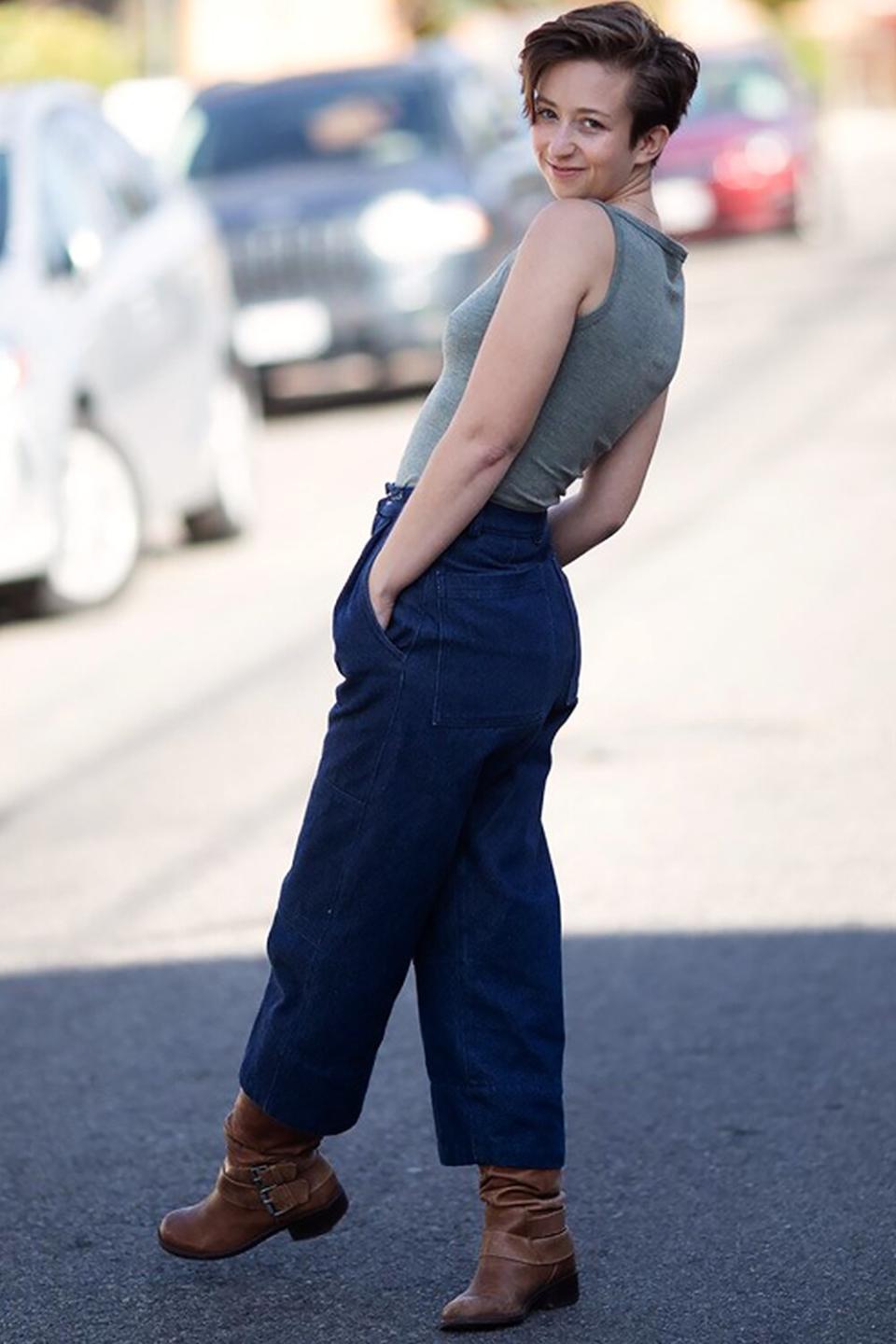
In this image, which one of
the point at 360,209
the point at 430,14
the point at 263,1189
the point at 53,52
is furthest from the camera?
the point at 430,14

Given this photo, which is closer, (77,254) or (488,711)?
(488,711)

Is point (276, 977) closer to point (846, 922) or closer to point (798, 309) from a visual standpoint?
point (846, 922)

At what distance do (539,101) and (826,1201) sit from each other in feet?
5.69

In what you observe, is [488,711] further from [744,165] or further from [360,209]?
[744,165]

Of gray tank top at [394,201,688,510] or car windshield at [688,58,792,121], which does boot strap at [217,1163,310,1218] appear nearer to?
gray tank top at [394,201,688,510]

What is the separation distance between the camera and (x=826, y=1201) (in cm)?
406

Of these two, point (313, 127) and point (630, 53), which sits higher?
point (630, 53)

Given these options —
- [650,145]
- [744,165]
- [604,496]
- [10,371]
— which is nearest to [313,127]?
[10,371]

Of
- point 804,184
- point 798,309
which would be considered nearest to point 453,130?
point 798,309

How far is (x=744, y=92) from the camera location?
23344mm

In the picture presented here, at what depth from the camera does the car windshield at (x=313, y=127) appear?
15023 millimetres

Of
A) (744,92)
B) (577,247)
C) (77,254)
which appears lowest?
(77,254)

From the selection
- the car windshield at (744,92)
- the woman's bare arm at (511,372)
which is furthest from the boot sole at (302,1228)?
the car windshield at (744,92)

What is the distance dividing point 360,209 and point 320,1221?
10.9 m
